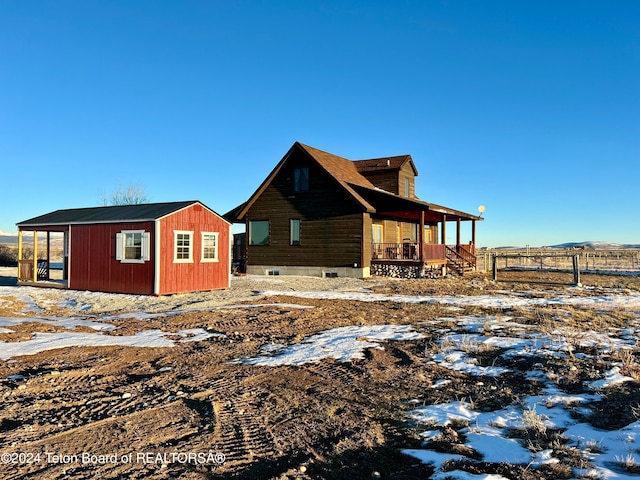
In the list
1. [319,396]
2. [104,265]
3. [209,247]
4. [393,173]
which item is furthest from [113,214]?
[393,173]

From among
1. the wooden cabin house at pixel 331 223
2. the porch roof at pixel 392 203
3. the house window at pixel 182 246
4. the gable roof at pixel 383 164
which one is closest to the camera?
the house window at pixel 182 246

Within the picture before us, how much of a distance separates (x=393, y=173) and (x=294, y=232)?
7.79 metres

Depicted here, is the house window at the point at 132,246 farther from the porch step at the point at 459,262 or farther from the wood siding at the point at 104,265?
the porch step at the point at 459,262

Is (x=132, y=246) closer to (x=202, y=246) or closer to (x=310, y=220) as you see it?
(x=202, y=246)

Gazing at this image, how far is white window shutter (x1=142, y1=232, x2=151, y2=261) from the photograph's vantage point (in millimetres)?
16453

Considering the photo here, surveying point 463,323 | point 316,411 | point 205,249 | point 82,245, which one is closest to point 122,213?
point 82,245

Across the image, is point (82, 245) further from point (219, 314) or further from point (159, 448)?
point (159, 448)

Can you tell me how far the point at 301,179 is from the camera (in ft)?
85.6

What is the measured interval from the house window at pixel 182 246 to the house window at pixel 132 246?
1034 millimetres

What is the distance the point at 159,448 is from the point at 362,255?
20032 millimetres

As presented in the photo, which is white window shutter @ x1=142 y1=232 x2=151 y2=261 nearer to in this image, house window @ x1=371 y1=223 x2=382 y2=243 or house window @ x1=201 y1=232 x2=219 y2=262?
house window @ x1=201 y1=232 x2=219 y2=262

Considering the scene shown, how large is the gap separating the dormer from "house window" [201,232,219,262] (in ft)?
45.2

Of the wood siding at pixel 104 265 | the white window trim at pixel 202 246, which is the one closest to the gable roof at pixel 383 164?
the white window trim at pixel 202 246

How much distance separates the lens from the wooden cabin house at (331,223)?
79.1 feet
